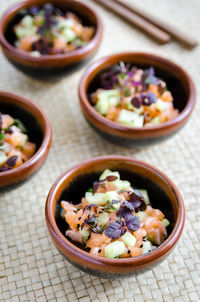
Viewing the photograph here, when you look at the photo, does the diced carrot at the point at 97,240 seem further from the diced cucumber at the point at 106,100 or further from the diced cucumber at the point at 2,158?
the diced cucumber at the point at 106,100

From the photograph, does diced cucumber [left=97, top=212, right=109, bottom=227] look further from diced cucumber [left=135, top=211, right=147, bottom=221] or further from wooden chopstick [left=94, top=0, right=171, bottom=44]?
wooden chopstick [left=94, top=0, right=171, bottom=44]

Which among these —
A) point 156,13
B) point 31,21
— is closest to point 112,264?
point 31,21

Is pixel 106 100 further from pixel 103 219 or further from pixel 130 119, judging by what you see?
pixel 103 219

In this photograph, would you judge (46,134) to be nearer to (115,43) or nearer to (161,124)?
(161,124)

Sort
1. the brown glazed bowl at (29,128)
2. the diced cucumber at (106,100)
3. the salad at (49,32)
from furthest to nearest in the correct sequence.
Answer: the salad at (49,32)
the diced cucumber at (106,100)
the brown glazed bowl at (29,128)

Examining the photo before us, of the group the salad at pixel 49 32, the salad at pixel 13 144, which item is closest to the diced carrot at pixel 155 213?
the salad at pixel 13 144

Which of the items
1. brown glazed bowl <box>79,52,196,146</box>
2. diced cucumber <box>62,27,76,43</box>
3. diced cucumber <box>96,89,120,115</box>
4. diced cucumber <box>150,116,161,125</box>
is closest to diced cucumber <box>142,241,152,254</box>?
brown glazed bowl <box>79,52,196,146</box>

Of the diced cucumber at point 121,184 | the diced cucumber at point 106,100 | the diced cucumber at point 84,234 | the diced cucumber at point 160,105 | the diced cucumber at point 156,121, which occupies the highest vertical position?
the diced cucumber at point 160,105
